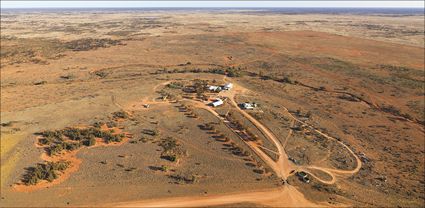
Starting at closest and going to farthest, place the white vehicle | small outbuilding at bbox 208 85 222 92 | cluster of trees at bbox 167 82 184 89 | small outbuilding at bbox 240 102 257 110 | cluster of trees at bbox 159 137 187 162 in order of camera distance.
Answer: cluster of trees at bbox 159 137 187 162
small outbuilding at bbox 240 102 257 110
the white vehicle
small outbuilding at bbox 208 85 222 92
cluster of trees at bbox 167 82 184 89

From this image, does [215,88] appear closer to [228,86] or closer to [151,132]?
[228,86]

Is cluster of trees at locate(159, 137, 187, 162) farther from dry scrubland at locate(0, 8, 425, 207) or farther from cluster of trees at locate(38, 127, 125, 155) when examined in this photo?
cluster of trees at locate(38, 127, 125, 155)

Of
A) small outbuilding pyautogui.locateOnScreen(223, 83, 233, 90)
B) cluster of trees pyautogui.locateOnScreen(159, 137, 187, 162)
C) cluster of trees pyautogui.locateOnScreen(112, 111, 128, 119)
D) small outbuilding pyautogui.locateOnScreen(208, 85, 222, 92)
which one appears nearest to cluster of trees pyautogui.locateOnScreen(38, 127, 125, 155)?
cluster of trees pyautogui.locateOnScreen(112, 111, 128, 119)

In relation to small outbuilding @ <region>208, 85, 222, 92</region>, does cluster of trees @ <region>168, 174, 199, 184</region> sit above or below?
below

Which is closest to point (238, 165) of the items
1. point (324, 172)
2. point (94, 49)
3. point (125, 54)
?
point (324, 172)

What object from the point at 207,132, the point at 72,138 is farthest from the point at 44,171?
the point at 207,132

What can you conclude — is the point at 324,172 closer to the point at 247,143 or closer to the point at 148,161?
the point at 247,143
